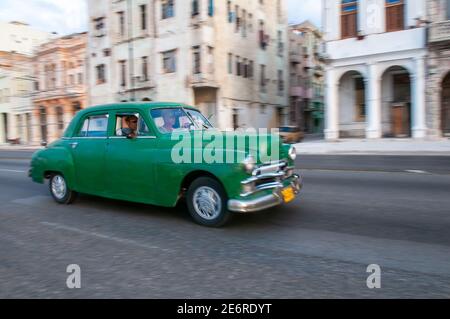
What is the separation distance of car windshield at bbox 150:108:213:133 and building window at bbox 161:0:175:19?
87.4 feet

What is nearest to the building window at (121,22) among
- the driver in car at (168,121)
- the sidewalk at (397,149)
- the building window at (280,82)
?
the building window at (280,82)

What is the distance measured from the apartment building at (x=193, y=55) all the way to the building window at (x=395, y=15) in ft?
40.1

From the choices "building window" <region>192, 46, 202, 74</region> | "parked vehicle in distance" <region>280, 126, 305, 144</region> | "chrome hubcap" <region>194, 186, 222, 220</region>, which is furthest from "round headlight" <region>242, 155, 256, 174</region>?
"building window" <region>192, 46, 202, 74</region>

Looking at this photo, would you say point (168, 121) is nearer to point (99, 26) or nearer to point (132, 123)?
point (132, 123)

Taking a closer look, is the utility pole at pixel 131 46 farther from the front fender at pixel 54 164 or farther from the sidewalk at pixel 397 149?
the front fender at pixel 54 164

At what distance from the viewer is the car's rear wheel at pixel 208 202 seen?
5336mm

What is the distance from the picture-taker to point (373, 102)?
80.9 feet

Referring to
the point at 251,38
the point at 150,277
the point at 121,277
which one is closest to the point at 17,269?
the point at 121,277

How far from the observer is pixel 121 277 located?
3822mm

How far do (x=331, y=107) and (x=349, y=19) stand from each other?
593cm

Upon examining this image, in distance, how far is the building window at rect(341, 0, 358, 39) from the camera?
2566 cm

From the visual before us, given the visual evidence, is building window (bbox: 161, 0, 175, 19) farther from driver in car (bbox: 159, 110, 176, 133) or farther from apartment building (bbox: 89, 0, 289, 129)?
driver in car (bbox: 159, 110, 176, 133)

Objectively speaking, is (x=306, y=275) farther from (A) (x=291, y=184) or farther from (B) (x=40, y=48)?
(B) (x=40, y=48)

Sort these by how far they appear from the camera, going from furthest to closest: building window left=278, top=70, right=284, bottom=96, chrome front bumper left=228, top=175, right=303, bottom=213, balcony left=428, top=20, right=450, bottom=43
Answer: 1. building window left=278, top=70, right=284, bottom=96
2. balcony left=428, top=20, right=450, bottom=43
3. chrome front bumper left=228, top=175, right=303, bottom=213
